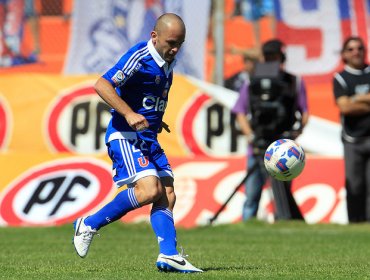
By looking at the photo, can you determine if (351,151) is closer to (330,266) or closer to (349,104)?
(349,104)

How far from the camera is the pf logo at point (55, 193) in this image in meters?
13.5

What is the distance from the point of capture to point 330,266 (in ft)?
25.8

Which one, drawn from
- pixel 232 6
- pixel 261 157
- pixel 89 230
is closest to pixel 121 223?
pixel 261 157

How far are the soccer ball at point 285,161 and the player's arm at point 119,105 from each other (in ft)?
5.02

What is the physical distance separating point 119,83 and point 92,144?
7.87 m

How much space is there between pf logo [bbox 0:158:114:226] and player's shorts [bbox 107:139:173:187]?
19.7 feet

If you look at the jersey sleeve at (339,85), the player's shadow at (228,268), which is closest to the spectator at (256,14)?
the jersey sleeve at (339,85)

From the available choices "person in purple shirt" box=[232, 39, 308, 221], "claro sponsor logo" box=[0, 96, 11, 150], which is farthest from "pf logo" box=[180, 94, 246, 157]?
"claro sponsor logo" box=[0, 96, 11, 150]

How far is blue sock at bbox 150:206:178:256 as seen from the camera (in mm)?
7254

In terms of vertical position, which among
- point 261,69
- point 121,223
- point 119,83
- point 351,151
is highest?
point 119,83

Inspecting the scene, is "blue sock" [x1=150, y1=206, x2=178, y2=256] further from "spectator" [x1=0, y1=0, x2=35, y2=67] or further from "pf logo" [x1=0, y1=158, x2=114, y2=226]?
"spectator" [x1=0, y1=0, x2=35, y2=67]

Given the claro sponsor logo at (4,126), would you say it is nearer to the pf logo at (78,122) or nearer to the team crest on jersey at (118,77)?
the pf logo at (78,122)

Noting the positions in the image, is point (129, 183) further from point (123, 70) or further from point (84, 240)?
point (123, 70)

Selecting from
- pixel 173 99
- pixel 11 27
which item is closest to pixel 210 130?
pixel 173 99
